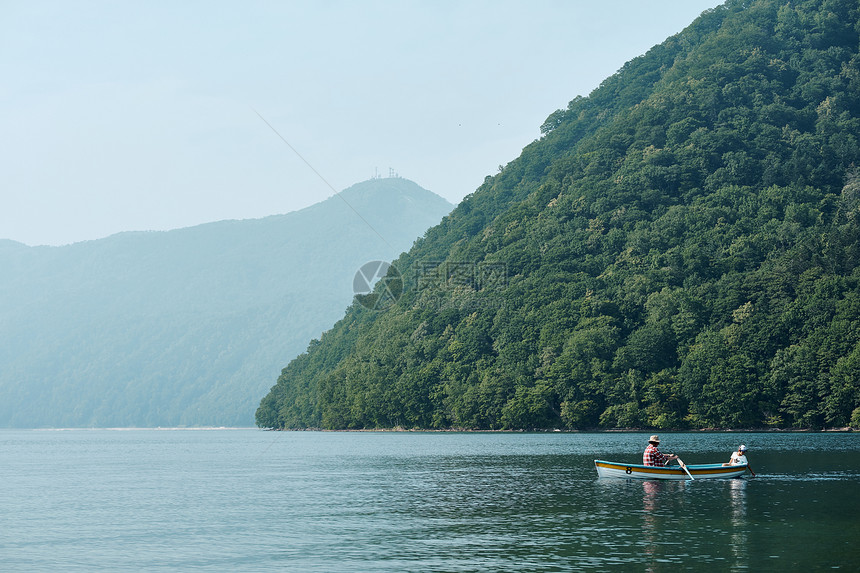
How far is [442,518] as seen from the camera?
4984 cm

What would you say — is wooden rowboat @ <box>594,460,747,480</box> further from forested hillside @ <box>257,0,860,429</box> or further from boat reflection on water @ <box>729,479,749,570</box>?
forested hillside @ <box>257,0,860,429</box>

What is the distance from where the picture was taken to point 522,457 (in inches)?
3765

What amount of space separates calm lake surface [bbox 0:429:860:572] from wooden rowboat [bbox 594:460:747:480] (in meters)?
0.90

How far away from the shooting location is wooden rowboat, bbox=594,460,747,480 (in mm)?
65875

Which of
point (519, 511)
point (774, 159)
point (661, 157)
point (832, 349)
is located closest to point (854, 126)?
point (774, 159)

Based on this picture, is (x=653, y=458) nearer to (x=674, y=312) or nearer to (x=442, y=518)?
(x=442, y=518)

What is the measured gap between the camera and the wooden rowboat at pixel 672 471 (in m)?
65.9

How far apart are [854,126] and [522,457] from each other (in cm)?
14049

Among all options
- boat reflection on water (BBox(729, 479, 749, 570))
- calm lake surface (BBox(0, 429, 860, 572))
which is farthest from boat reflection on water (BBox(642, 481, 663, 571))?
boat reflection on water (BBox(729, 479, 749, 570))

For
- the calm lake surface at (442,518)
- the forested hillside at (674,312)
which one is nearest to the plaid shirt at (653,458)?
the calm lake surface at (442,518)

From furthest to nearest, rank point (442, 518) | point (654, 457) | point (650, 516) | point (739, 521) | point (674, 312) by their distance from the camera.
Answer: point (674, 312) < point (654, 457) < point (442, 518) < point (650, 516) < point (739, 521)

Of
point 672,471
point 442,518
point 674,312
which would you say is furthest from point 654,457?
point 674,312

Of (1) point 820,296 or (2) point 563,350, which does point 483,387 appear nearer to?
(2) point 563,350

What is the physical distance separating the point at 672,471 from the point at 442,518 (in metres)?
24.1
